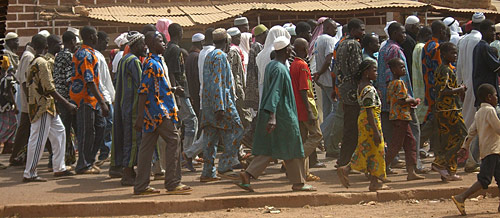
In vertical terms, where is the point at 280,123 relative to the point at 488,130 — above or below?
above

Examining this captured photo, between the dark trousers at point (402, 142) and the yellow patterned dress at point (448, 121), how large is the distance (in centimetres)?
29

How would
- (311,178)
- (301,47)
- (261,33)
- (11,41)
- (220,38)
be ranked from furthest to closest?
(11,41)
(261,33)
(220,38)
(311,178)
(301,47)

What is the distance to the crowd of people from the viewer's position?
8.13 metres

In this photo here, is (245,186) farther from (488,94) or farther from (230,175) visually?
(488,94)

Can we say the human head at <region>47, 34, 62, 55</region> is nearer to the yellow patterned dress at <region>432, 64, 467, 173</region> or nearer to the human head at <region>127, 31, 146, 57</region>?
the human head at <region>127, 31, 146, 57</region>

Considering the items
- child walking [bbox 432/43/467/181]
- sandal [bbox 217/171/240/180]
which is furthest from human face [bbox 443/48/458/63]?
sandal [bbox 217/171/240/180]

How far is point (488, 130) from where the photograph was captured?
24.4 ft

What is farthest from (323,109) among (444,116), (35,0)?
(35,0)

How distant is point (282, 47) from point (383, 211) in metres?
2.06

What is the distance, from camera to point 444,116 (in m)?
9.15

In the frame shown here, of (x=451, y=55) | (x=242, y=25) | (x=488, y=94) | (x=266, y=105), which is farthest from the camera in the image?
(x=242, y=25)

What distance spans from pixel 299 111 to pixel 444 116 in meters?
1.73

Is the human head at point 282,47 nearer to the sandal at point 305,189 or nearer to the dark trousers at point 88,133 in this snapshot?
the sandal at point 305,189

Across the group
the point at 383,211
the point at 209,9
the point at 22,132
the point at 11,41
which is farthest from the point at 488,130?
the point at 209,9
